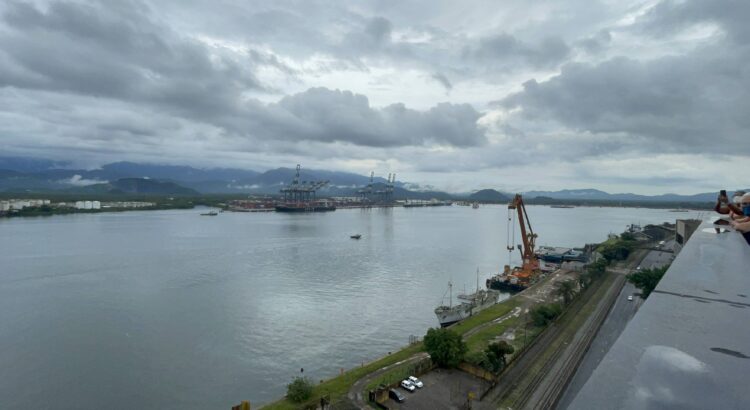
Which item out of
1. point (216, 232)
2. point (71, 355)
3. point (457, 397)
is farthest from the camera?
point (216, 232)

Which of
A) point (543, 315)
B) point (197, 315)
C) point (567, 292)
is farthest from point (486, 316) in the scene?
point (197, 315)

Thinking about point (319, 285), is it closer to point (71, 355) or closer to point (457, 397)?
point (71, 355)

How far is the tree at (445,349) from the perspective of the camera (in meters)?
6.02

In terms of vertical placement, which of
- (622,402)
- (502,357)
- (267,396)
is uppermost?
(622,402)

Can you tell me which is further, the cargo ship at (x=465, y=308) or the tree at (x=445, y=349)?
the cargo ship at (x=465, y=308)

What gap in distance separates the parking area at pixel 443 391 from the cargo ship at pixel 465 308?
2952mm

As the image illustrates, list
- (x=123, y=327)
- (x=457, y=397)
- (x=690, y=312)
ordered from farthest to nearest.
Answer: (x=123, y=327) → (x=457, y=397) → (x=690, y=312)

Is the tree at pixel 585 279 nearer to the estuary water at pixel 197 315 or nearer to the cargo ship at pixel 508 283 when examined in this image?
the cargo ship at pixel 508 283

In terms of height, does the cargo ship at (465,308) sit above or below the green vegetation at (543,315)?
below

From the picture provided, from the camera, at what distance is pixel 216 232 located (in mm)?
25094

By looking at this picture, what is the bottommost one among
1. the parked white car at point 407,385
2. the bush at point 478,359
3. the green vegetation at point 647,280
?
the parked white car at point 407,385

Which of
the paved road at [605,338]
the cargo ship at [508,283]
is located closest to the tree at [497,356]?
the paved road at [605,338]

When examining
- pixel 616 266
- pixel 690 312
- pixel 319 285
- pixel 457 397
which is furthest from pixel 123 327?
pixel 616 266

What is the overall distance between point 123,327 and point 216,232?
56.6 feet
